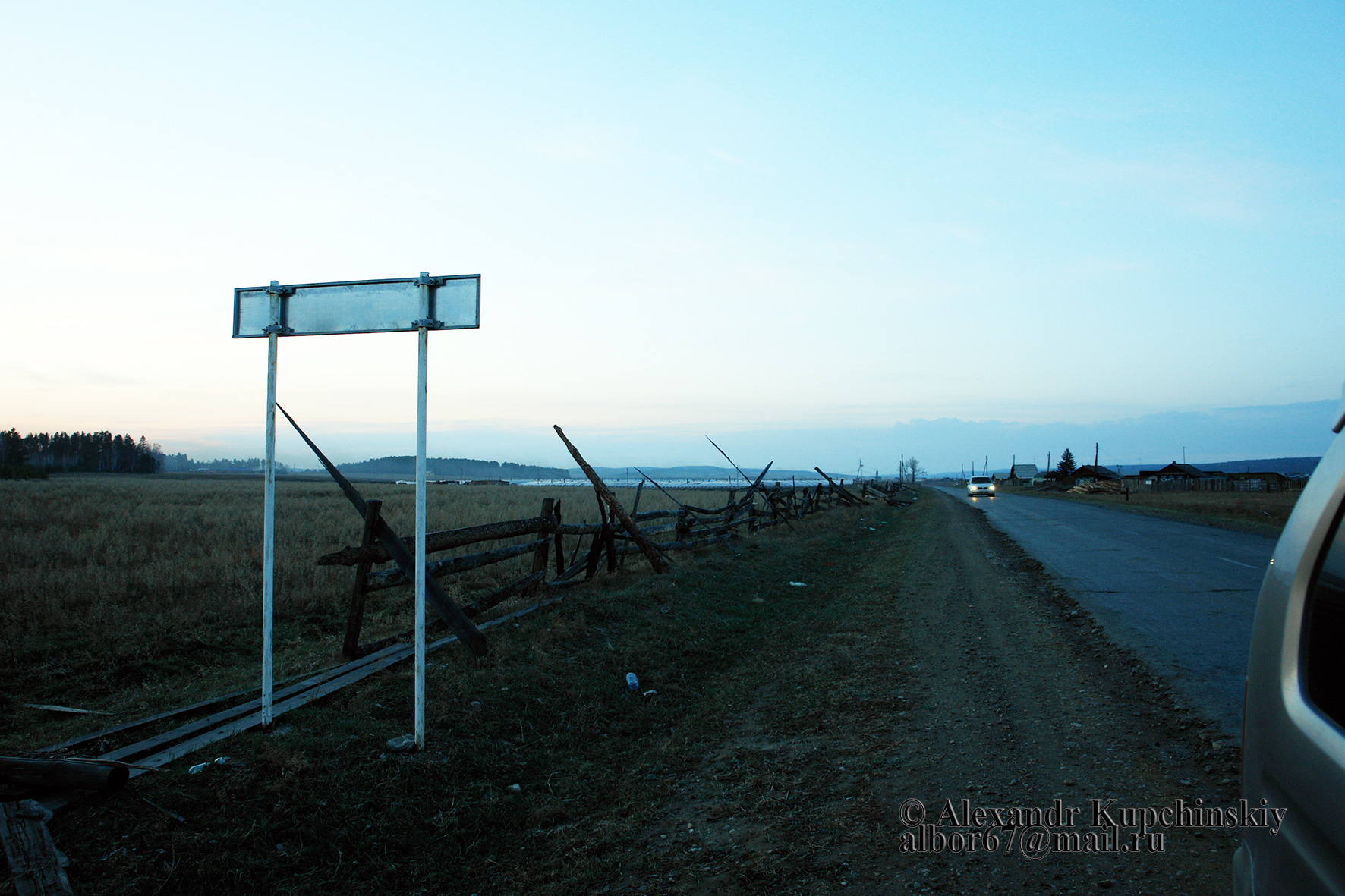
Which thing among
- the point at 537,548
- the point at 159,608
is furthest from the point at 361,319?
the point at 159,608

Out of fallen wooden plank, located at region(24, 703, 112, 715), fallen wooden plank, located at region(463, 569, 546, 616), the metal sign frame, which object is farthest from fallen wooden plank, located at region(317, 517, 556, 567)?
fallen wooden plank, located at region(24, 703, 112, 715)

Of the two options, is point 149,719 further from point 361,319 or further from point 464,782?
point 361,319

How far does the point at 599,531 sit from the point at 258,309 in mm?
6300

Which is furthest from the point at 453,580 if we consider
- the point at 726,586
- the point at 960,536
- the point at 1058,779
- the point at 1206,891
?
the point at 960,536

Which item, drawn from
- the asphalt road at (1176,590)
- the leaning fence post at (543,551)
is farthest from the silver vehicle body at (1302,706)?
the leaning fence post at (543,551)

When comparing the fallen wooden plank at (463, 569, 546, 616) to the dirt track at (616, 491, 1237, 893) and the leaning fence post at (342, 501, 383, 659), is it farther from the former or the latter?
the dirt track at (616, 491, 1237, 893)

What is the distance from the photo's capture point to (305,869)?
11.5 ft

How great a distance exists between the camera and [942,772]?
4195 millimetres

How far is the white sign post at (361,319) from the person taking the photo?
455 cm

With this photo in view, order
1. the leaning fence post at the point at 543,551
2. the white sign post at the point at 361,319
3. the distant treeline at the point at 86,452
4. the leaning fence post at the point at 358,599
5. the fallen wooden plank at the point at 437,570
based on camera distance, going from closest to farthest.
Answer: the white sign post at the point at 361,319 → the leaning fence post at the point at 358,599 → the fallen wooden plank at the point at 437,570 → the leaning fence post at the point at 543,551 → the distant treeline at the point at 86,452

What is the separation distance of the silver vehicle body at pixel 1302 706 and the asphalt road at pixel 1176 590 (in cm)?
378

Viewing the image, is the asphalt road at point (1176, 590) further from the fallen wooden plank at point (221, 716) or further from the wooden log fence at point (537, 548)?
the fallen wooden plank at point (221, 716)

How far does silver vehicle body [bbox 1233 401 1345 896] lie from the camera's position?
131 cm

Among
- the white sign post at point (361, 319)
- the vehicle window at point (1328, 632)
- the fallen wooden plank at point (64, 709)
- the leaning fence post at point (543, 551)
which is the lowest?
the fallen wooden plank at point (64, 709)
